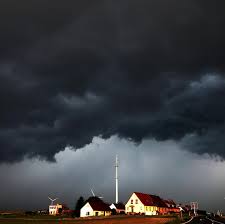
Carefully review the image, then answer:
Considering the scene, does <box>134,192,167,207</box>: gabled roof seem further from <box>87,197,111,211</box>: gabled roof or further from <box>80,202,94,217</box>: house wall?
<box>80,202,94,217</box>: house wall

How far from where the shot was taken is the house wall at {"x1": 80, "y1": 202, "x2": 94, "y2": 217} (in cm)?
15796

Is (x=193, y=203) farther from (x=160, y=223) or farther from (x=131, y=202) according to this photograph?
(x=160, y=223)

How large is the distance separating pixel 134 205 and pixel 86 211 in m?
29.1

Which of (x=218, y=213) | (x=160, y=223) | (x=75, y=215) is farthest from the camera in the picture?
(x=218, y=213)

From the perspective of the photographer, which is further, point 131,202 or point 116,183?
point 116,183

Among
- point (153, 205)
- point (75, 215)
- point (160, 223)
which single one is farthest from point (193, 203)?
point (160, 223)

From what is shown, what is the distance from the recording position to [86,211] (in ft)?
521

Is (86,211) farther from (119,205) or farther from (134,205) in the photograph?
(119,205)

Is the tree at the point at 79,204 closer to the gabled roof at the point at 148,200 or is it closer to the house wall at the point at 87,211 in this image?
the house wall at the point at 87,211

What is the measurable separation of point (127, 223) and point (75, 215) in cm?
6199

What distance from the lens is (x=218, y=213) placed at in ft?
651

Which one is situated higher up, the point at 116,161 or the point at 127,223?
the point at 116,161

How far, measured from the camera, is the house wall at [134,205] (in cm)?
17738

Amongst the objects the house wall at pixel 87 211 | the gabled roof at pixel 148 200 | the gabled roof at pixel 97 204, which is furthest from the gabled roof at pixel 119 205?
the house wall at pixel 87 211
